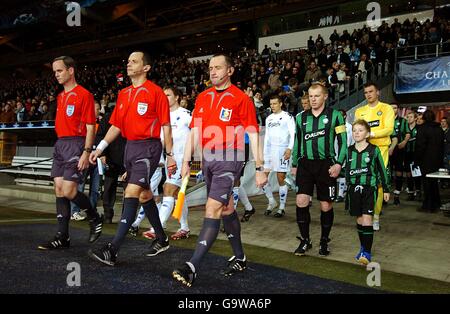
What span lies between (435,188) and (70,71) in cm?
662

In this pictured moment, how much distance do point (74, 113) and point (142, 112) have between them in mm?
1155

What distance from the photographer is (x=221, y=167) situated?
3877 millimetres

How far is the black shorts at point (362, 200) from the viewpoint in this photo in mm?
4652

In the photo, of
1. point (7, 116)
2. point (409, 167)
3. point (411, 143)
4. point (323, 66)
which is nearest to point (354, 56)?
point (323, 66)

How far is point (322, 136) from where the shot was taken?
489 centimetres

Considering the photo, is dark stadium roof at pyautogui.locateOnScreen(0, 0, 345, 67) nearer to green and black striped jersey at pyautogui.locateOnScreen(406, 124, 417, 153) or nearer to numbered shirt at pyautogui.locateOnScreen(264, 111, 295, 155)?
green and black striped jersey at pyautogui.locateOnScreen(406, 124, 417, 153)

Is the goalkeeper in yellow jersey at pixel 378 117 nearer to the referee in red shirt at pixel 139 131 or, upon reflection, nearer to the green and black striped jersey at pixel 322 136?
the green and black striped jersey at pixel 322 136

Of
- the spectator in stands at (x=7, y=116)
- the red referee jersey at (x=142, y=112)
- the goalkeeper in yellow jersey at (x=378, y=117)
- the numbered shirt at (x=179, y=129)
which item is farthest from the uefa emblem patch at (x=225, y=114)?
the spectator in stands at (x=7, y=116)

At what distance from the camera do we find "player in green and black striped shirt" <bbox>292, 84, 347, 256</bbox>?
4.84 meters

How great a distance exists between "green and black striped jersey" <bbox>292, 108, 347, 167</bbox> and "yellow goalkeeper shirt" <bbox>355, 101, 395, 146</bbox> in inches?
49.6

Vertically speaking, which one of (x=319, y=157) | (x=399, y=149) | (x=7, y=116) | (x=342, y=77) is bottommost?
(x=319, y=157)

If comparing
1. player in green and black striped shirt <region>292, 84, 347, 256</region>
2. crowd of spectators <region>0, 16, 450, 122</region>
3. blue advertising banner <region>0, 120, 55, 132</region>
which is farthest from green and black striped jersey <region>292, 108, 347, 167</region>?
blue advertising banner <region>0, 120, 55, 132</region>

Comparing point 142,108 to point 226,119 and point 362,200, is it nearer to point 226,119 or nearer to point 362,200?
point 226,119
